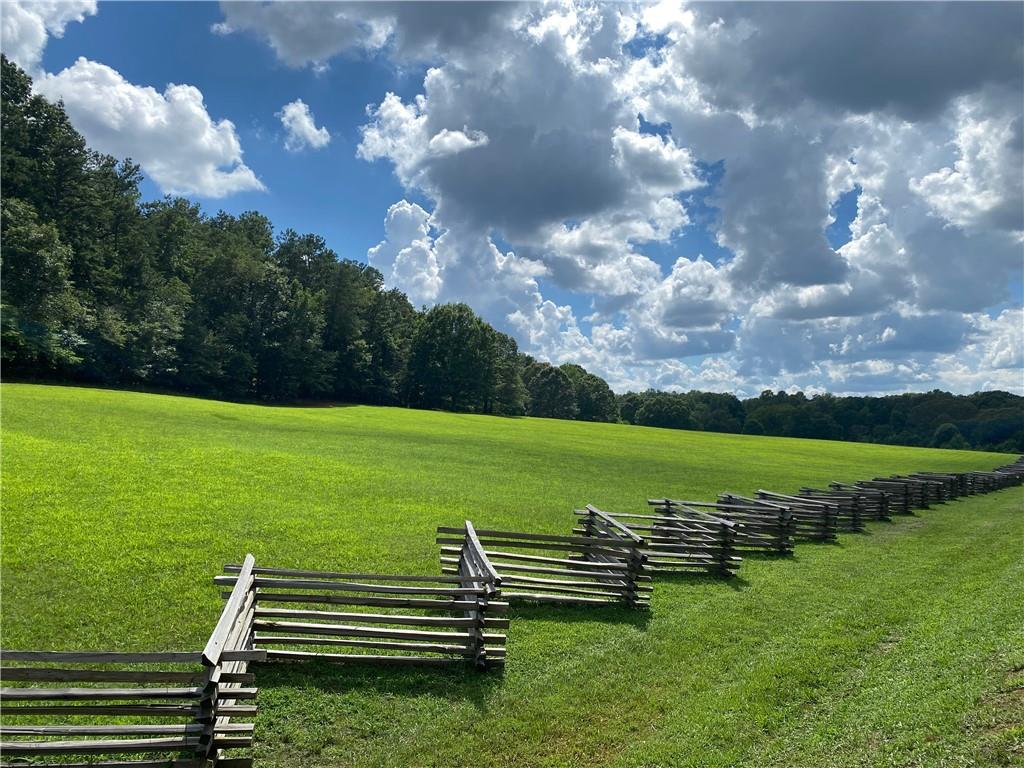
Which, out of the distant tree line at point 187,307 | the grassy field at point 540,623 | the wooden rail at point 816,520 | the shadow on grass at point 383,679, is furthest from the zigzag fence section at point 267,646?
the distant tree line at point 187,307

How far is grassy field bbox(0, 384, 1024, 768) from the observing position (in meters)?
7.25

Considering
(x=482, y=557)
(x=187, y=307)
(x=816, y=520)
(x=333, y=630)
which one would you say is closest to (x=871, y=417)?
(x=816, y=520)

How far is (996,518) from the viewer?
2648 centimetres

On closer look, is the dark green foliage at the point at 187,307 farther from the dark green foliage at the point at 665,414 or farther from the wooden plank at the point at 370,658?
the wooden plank at the point at 370,658

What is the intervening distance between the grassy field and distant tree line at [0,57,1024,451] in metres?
33.5

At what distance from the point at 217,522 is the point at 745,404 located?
14682 cm

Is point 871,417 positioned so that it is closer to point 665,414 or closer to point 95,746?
point 665,414

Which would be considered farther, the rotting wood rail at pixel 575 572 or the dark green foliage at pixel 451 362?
the dark green foliage at pixel 451 362

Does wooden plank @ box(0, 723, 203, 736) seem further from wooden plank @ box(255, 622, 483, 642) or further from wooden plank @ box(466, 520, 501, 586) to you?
wooden plank @ box(466, 520, 501, 586)

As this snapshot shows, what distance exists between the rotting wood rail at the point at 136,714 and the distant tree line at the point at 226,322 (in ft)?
169

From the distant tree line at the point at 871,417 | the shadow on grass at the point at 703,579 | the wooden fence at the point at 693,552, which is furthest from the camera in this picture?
the distant tree line at the point at 871,417

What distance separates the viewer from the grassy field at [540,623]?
285 inches

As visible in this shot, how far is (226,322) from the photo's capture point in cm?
7006

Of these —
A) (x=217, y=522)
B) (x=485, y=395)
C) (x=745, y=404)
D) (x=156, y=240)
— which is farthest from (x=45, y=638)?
(x=745, y=404)
